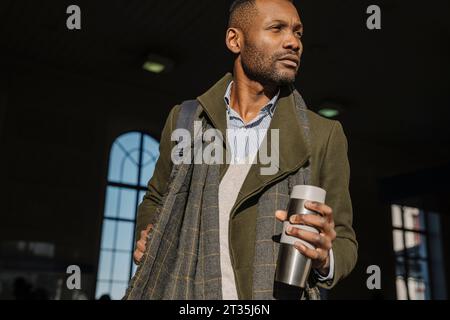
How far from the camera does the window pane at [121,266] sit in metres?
7.70

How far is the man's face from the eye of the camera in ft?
4.17

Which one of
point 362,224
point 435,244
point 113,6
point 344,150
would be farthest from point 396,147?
point 344,150

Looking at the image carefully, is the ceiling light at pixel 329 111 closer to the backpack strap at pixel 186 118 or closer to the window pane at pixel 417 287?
the window pane at pixel 417 287

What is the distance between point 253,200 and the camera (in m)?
1.19

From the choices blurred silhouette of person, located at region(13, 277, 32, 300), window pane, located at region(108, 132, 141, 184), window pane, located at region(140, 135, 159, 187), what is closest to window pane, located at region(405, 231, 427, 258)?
window pane, located at region(140, 135, 159, 187)

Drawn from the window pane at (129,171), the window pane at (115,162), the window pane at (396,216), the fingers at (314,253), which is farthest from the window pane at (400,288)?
the fingers at (314,253)

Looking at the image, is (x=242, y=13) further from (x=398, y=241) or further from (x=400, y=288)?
(x=398, y=241)

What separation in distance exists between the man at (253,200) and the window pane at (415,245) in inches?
Answer: 403

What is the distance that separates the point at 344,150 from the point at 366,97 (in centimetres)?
675

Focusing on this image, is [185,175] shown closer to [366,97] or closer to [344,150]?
[344,150]

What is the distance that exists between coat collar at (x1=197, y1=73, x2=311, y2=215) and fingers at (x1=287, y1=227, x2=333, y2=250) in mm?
229

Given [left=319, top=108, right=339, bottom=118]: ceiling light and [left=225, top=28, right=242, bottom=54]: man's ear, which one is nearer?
[left=225, top=28, right=242, bottom=54]: man's ear

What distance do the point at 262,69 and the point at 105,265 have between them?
22.4ft

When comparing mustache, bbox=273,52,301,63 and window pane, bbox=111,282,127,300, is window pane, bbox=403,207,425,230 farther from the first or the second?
mustache, bbox=273,52,301,63
